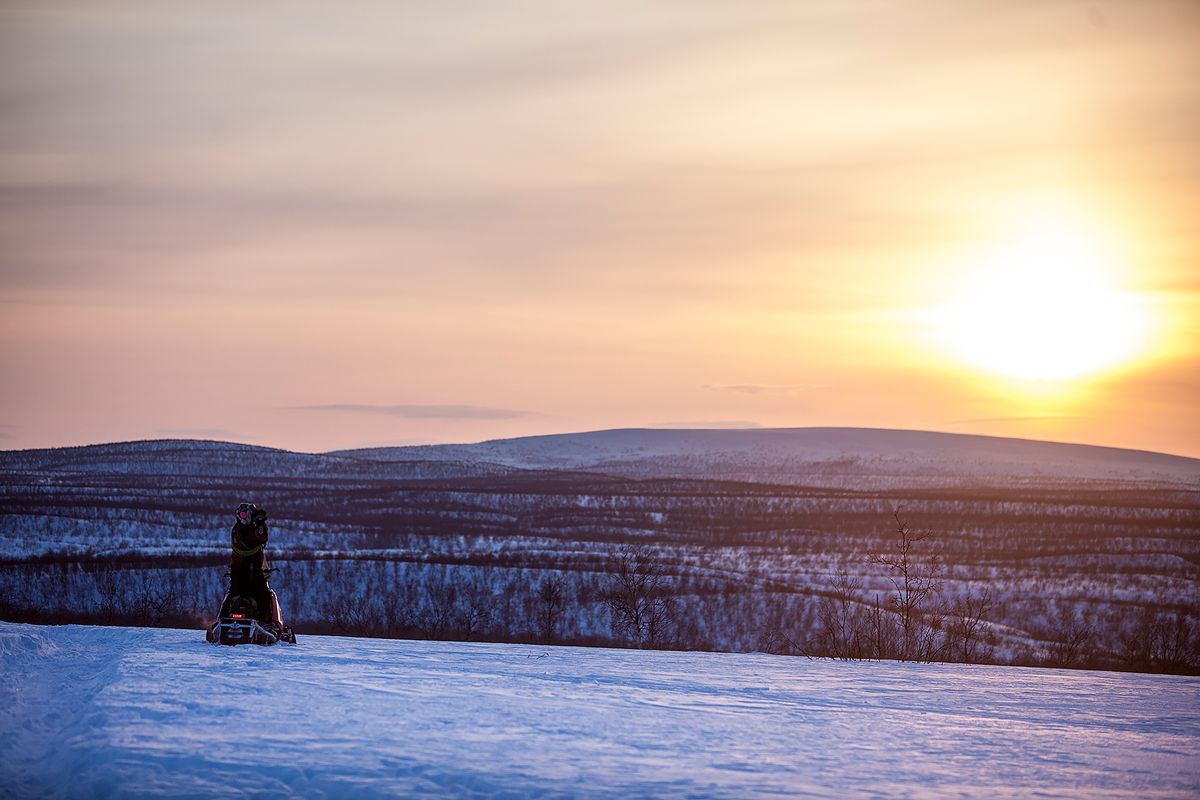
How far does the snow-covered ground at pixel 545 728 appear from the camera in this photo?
852 centimetres

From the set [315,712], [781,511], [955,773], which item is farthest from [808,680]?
[781,511]

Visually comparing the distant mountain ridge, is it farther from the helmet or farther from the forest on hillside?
the helmet

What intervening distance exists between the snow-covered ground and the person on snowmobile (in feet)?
2.20

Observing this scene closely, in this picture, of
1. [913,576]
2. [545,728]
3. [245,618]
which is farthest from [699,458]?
[545,728]

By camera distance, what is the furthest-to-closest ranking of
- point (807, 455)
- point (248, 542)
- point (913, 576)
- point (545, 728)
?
point (807, 455), point (913, 576), point (248, 542), point (545, 728)

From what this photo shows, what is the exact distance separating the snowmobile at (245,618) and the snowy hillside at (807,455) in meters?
98.8

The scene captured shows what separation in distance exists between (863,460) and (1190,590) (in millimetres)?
107583

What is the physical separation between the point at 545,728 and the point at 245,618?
6.36 metres

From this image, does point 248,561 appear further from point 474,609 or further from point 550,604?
point 474,609

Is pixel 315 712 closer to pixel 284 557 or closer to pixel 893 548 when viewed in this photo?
pixel 284 557

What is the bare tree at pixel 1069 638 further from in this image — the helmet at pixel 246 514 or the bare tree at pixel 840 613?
the helmet at pixel 246 514

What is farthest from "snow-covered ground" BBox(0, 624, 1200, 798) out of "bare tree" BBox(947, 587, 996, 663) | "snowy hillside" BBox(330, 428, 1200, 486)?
"snowy hillside" BBox(330, 428, 1200, 486)

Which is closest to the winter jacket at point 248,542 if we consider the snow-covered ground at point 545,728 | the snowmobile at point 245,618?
the snowmobile at point 245,618

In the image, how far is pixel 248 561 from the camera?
15.0 metres
